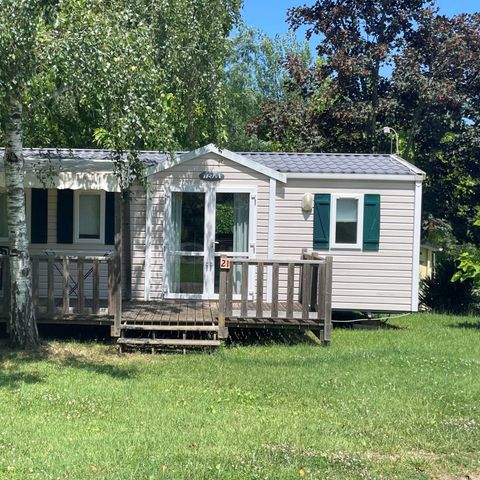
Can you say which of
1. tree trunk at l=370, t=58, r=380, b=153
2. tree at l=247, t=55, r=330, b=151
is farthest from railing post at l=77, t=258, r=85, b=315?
tree trunk at l=370, t=58, r=380, b=153

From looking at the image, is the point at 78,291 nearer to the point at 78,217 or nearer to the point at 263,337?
the point at 78,217

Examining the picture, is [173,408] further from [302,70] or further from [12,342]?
[302,70]

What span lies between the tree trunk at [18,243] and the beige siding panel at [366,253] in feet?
14.7

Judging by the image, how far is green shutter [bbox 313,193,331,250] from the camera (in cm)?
1106

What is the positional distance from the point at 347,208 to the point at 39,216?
540 centimetres

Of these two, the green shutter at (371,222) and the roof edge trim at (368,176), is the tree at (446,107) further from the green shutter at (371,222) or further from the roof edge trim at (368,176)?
the green shutter at (371,222)

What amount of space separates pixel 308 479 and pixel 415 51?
15.7 m

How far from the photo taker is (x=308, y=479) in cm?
425

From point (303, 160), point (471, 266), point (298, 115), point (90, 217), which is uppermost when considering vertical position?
point (298, 115)

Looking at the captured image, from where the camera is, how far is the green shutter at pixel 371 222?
11.0 m

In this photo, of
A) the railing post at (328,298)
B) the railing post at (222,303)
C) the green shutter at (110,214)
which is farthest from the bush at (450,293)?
the green shutter at (110,214)

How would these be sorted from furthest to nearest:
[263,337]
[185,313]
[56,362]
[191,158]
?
[191,158] → [263,337] → [185,313] → [56,362]

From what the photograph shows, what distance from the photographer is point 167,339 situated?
9.09 meters

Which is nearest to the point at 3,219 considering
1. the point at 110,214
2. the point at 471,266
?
the point at 110,214
